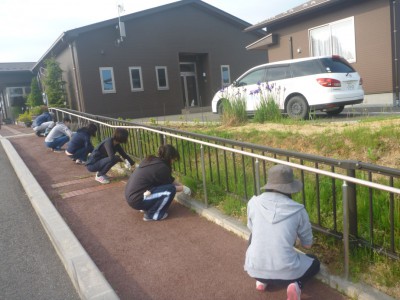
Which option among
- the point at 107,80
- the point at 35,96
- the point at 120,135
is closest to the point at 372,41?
the point at 120,135

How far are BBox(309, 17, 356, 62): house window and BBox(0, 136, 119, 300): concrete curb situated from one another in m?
11.2

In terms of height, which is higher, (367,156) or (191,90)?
(191,90)

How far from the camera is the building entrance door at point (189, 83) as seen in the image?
73.5 feet

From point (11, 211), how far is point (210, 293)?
11.6 feet

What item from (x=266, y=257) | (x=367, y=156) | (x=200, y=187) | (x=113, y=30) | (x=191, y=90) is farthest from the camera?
(x=191, y=90)

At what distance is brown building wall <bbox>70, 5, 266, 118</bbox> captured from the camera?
17.8 metres

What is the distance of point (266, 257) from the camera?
266cm

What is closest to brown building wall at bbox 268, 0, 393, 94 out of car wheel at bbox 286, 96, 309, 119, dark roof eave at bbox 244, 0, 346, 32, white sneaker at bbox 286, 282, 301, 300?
dark roof eave at bbox 244, 0, 346, 32

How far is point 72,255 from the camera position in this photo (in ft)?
11.2

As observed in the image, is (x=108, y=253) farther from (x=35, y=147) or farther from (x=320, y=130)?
(x=35, y=147)

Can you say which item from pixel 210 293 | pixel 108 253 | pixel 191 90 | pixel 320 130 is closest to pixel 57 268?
pixel 108 253

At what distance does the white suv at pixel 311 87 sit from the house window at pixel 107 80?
1082 cm

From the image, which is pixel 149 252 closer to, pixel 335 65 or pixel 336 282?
pixel 336 282

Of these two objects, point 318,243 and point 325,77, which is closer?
point 318,243
